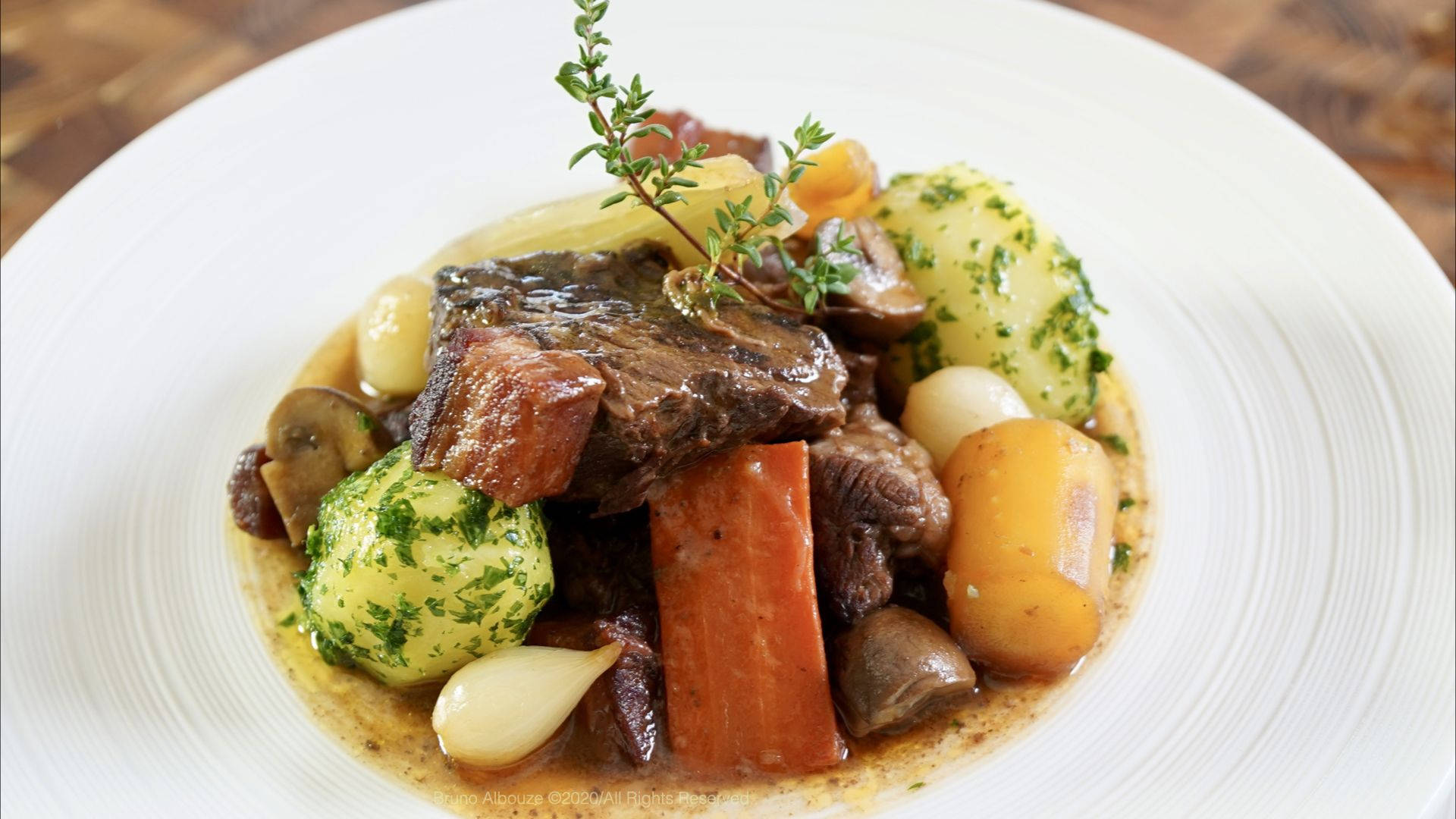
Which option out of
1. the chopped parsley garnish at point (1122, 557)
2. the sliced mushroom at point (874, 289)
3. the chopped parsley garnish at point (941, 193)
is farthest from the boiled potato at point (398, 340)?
the chopped parsley garnish at point (1122, 557)

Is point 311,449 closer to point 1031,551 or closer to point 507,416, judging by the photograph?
point 507,416

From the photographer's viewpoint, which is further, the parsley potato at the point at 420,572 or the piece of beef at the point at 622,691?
the piece of beef at the point at 622,691

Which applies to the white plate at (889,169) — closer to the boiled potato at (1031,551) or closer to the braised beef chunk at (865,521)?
the boiled potato at (1031,551)

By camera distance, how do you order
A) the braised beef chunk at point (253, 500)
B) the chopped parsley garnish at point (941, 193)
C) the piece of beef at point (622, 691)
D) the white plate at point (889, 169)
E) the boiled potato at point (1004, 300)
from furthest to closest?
the chopped parsley garnish at point (941, 193) → the boiled potato at point (1004, 300) → the braised beef chunk at point (253, 500) → the piece of beef at point (622, 691) → the white plate at point (889, 169)

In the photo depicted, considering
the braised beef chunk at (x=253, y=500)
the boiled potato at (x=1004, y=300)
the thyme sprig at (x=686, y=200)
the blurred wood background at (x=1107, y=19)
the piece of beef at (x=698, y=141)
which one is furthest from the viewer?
the blurred wood background at (x=1107, y=19)

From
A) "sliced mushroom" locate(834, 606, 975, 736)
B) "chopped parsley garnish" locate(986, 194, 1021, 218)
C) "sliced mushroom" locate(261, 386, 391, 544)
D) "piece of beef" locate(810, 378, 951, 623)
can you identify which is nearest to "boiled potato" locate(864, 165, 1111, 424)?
"chopped parsley garnish" locate(986, 194, 1021, 218)

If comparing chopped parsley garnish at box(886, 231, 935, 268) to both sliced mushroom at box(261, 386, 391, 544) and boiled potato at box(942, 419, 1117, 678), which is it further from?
sliced mushroom at box(261, 386, 391, 544)
